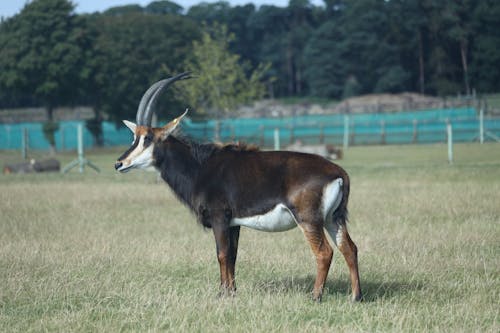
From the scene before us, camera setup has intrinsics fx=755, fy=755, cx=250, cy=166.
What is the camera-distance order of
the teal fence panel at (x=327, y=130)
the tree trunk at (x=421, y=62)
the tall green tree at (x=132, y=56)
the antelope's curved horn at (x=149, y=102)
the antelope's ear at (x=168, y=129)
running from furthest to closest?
the tree trunk at (x=421, y=62), the tall green tree at (x=132, y=56), the teal fence panel at (x=327, y=130), the antelope's curved horn at (x=149, y=102), the antelope's ear at (x=168, y=129)

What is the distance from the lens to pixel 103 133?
67.8 m

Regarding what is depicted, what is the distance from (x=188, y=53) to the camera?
72438 millimetres

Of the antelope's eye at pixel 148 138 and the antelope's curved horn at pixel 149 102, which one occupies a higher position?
the antelope's curved horn at pixel 149 102

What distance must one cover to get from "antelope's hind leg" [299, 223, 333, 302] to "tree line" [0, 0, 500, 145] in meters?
35.1

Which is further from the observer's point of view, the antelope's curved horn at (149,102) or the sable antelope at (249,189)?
the antelope's curved horn at (149,102)

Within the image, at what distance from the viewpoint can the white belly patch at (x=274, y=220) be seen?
8.67 m

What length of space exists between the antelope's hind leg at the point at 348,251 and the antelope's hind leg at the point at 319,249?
0.78 ft

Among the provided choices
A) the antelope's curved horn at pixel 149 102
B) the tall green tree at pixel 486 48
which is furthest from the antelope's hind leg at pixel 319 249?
the tall green tree at pixel 486 48

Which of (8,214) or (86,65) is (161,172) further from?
(86,65)

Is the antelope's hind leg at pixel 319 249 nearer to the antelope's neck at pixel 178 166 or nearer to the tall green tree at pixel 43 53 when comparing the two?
the antelope's neck at pixel 178 166

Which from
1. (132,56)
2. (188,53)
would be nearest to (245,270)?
(132,56)

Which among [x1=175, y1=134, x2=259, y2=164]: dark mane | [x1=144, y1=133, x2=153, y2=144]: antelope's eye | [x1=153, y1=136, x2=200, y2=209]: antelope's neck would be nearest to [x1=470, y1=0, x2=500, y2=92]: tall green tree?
[x1=175, y1=134, x2=259, y2=164]: dark mane

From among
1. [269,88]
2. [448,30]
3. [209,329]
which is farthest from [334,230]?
[269,88]

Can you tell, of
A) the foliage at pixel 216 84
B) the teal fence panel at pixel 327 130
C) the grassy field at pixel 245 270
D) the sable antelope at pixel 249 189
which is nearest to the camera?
the grassy field at pixel 245 270
